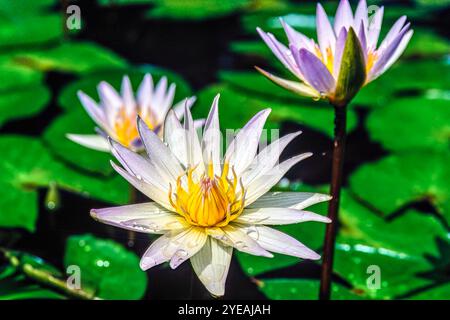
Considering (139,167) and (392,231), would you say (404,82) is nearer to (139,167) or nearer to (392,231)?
(392,231)

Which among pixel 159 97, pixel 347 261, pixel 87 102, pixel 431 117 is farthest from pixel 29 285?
pixel 431 117

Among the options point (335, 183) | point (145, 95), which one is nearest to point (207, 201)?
point (335, 183)

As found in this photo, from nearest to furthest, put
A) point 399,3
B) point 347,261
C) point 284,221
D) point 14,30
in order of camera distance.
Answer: point 284,221 < point 347,261 < point 14,30 < point 399,3

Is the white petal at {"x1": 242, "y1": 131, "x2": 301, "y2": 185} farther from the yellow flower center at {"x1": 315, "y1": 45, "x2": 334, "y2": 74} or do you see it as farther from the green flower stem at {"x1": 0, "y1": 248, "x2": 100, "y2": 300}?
the green flower stem at {"x1": 0, "y1": 248, "x2": 100, "y2": 300}

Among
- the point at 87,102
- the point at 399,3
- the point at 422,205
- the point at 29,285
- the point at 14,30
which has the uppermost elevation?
the point at 399,3

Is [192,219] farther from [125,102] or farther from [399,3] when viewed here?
[399,3]

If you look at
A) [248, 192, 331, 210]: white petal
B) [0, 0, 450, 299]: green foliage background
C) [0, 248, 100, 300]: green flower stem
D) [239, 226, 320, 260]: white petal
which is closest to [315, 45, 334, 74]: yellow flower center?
[248, 192, 331, 210]: white petal

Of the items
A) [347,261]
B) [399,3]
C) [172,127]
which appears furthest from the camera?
[399,3]
